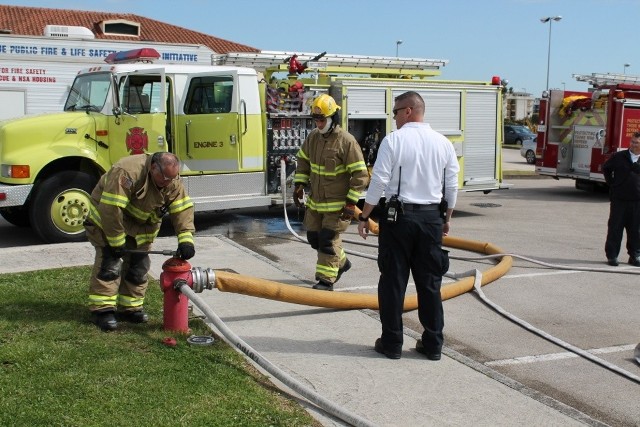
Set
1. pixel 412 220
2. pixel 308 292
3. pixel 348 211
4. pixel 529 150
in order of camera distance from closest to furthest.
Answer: pixel 412 220 → pixel 308 292 → pixel 348 211 → pixel 529 150

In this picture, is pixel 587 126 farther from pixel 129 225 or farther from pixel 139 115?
pixel 129 225

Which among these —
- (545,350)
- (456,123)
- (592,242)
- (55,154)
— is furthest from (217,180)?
(545,350)

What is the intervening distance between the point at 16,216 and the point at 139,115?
2.40m

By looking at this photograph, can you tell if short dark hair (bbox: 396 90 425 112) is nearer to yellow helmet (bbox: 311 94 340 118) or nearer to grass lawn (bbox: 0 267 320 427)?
yellow helmet (bbox: 311 94 340 118)

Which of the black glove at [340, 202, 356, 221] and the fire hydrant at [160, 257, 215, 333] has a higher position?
the black glove at [340, 202, 356, 221]

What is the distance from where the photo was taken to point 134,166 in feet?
18.1

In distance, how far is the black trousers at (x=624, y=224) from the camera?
8.79 meters

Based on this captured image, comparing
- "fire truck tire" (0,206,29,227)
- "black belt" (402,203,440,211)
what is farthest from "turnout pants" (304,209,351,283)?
"fire truck tire" (0,206,29,227)

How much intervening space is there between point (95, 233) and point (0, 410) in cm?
180

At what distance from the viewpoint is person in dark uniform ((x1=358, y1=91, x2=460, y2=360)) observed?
203 inches

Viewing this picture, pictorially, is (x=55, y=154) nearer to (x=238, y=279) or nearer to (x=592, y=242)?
(x=238, y=279)

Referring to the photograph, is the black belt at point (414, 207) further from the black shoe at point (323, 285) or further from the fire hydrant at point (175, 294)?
the black shoe at point (323, 285)

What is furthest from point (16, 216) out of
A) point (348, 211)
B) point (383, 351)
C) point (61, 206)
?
point (383, 351)

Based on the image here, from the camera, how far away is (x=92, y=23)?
36.3 meters
